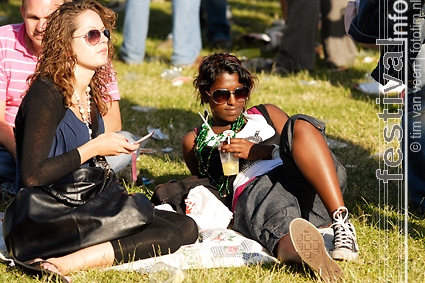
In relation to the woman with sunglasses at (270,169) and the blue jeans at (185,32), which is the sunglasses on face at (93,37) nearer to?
the woman with sunglasses at (270,169)

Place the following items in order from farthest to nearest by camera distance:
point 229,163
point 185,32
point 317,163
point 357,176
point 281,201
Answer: point 185,32 < point 357,176 < point 229,163 < point 281,201 < point 317,163

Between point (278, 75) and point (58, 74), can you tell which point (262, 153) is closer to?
point (58, 74)

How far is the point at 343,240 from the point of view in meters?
3.12

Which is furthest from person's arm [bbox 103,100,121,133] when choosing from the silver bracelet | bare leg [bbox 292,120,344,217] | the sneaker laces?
the sneaker laces

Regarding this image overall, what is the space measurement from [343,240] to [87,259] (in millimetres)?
1395

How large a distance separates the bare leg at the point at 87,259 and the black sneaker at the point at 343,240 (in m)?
1.23

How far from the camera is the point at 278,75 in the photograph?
8164 millimetres

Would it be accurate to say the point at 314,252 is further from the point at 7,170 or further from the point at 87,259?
the point at 7,170

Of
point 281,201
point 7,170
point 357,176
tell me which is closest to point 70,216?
point 281,201

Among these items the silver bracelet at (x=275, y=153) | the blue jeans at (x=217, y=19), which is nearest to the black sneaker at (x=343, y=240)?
the silver bracelet at (x=275, y=153)

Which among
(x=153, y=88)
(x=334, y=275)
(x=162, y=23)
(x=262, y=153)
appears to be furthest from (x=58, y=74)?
(x=162, y=23)

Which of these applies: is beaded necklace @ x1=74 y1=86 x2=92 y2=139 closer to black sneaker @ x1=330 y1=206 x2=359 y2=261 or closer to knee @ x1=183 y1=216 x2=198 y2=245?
knee @ x1=183 y1=216 x2=198 y2=245

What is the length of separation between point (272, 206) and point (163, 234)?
2.23ft

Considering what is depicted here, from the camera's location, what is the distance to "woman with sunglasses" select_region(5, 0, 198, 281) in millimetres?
3062
